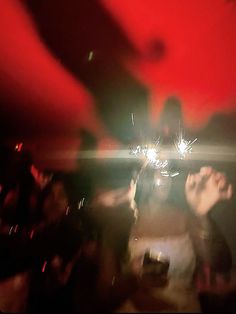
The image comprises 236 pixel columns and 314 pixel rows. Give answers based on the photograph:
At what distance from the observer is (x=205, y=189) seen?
84 cm

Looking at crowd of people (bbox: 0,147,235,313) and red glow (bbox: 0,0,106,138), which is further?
red glow (bbox: 0,0,106,138)

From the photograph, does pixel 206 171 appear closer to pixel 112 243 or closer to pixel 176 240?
pixel 176 240

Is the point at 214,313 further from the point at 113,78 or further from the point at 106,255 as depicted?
the point at 113,78

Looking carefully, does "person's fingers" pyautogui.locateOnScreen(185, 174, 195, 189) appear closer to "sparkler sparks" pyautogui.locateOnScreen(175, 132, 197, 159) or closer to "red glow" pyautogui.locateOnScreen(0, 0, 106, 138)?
"sparkler sparks" pyautogui.locateOnScreen(175, 132, 197, 159)

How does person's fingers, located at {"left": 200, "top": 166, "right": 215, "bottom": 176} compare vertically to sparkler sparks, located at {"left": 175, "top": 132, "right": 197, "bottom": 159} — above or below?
below

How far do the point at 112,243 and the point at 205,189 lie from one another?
27 centimetres

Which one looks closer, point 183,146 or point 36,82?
point 183,146

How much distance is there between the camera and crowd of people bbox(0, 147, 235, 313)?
0.77 m

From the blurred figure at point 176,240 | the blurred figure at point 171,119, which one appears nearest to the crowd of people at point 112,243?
the blurred figure at point 176,240

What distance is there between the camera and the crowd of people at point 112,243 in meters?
0.77

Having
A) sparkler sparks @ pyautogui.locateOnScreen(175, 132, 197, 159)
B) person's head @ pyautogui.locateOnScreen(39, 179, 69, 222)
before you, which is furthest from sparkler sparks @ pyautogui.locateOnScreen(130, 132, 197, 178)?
person's head @ pyautogui.locateOnScreen(39, 179, 69, 222)

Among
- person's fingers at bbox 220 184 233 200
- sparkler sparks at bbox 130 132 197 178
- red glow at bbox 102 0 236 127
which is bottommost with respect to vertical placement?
person's fingers at bbox 220 184 233 200

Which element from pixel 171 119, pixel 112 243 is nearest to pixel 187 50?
pixel 171 119

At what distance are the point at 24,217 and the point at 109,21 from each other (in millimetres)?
573
